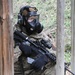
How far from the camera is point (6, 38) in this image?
1641 mm

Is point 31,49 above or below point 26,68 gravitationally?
above

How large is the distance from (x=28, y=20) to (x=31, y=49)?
0.58 metres

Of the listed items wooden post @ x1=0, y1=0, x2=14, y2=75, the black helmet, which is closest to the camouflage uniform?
the black helmet

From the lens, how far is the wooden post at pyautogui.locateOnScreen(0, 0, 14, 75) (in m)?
1.62

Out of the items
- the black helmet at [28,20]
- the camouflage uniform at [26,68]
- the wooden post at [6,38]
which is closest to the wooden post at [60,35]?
the wooden post at [6,38]

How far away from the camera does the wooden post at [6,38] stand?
63.8 inches

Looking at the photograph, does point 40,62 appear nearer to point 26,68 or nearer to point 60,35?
point 26,68

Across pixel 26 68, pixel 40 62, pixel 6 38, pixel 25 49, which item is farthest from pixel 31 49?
pixel 6 38

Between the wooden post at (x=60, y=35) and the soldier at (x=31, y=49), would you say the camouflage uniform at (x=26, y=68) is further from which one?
the wooden post at (x=60, y=35)

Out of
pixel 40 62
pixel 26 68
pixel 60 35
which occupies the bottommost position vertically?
pixel 26 68

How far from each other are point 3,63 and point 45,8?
5.76 meters

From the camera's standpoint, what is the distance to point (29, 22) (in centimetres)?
369

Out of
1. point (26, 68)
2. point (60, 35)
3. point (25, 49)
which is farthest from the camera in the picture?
point (26, 68)

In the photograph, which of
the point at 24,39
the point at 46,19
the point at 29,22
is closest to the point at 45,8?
the point at 46,19
